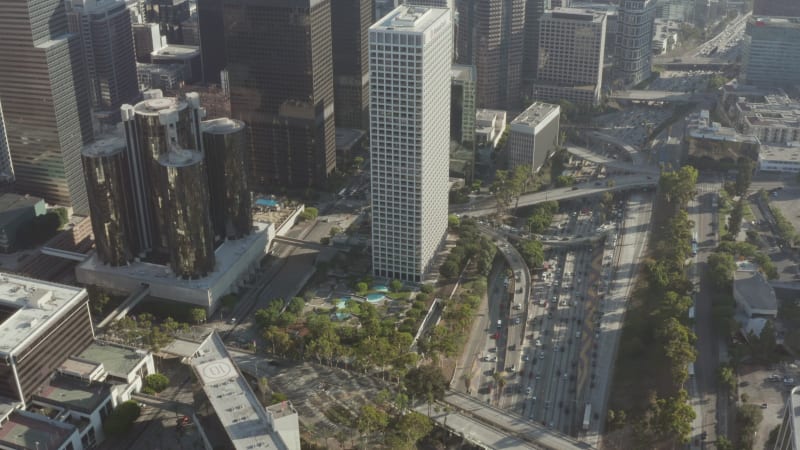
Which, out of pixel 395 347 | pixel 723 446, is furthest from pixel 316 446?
pixel 723 446

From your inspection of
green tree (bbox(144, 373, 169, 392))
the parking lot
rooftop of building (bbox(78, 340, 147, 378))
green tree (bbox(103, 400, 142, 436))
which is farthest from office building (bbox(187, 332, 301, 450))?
the parking lot

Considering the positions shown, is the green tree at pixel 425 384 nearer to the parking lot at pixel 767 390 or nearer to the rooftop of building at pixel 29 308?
the parking lot at pixel 767 390

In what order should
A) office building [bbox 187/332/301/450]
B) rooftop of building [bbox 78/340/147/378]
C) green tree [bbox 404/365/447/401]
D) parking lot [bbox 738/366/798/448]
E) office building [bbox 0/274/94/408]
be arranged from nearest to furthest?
office building [bbox 187/332/301/450], office building [bbox 0/274/94/408], parking lot [bbox 738/366/798/448], green tree [bbox 404/365/447/401], rooftop of building [bbox 78/340/147/378]

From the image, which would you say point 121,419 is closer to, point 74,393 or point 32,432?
point 74,393

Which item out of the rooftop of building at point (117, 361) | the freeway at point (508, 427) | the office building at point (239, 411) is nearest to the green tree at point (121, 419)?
the rooftop of building at point (117, 361)

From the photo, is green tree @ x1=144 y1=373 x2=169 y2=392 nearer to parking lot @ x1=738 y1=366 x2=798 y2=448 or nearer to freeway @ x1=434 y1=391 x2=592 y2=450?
freeway @ x1=434 y1=391 x2=592 y2=450

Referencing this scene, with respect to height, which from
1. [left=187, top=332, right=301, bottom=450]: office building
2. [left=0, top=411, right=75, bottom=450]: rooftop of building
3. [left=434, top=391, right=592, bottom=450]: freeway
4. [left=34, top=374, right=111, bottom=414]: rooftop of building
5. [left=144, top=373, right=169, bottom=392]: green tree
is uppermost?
[left=187, top=332, right=301, bottom=450]: office building

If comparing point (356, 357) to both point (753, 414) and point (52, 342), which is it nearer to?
point (52, 342)
